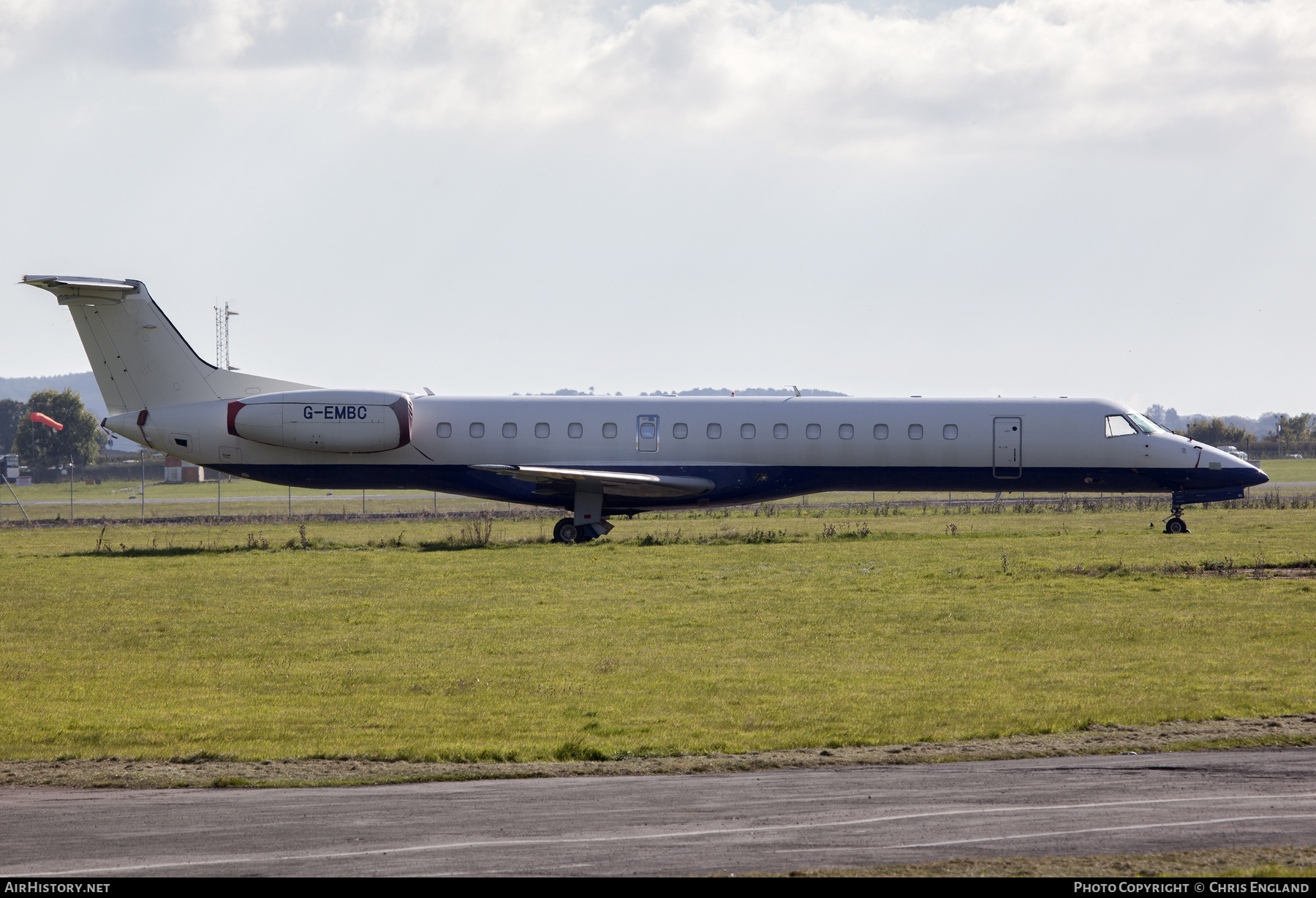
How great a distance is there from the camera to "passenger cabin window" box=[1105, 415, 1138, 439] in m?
30.9

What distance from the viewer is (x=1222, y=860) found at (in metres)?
6.85

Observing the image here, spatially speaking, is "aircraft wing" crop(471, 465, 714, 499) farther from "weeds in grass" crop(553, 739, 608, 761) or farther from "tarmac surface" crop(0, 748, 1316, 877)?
"tarmac surface" crop(0, 748, 1316, 877)

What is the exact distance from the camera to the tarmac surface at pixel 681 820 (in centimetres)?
710

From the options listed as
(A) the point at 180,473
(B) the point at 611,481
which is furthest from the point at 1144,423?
(A) the point at 180,473

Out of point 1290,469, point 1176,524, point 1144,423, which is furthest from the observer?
point 1290,469

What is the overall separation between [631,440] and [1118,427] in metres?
12.6

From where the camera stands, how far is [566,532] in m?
30.6

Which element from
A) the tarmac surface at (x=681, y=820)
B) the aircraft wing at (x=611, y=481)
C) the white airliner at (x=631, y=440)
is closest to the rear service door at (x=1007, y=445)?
the white airliner at (x=631, y=440)

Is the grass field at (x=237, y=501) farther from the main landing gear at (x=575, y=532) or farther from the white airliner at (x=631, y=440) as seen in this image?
the main landing gear at (x=575, y=532)

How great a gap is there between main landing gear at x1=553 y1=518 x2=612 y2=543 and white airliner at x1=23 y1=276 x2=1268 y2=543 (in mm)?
40

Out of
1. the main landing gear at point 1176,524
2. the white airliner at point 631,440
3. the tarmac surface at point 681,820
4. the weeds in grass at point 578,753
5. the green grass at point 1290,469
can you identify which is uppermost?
the white airliner at point 631,440

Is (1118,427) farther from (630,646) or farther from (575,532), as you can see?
(630,646)

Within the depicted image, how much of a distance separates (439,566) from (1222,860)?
1987 centimetres
